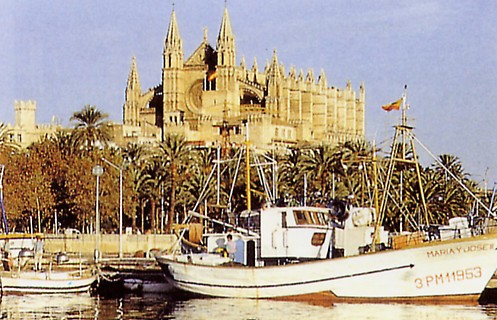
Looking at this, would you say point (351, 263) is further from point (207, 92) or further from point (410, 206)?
point (207, 92)

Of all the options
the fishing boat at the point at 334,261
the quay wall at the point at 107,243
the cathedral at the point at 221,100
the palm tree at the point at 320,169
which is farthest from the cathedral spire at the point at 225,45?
the fishing boat at the point at 334,261

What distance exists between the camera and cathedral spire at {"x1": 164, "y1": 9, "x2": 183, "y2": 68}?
150 meters

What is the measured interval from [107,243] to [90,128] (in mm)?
13261

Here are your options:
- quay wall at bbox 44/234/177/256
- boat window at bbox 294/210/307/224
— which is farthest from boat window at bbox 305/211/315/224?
quay wall at bbox 44/234/177/256

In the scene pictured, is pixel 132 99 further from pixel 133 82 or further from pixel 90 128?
pixel 90 128

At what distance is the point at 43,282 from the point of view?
4959 cm

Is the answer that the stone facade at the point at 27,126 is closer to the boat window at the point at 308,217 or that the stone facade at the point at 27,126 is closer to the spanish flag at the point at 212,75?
the spanish flag at the point at 212,75

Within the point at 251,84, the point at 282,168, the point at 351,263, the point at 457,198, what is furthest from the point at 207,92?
the point at 351,263

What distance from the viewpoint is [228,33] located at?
486ft

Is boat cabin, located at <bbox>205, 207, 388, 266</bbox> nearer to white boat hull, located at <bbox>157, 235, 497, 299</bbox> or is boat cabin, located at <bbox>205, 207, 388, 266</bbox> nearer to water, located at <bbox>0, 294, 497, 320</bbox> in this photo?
white boat hull, located at <bbox>157, 235, 497, 299</bbox>

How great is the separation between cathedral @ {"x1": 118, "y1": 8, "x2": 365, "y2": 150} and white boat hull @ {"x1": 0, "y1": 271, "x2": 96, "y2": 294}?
273 ft

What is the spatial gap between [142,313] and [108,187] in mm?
33802

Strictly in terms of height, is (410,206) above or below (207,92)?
below

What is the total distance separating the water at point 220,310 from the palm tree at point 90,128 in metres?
34.2
